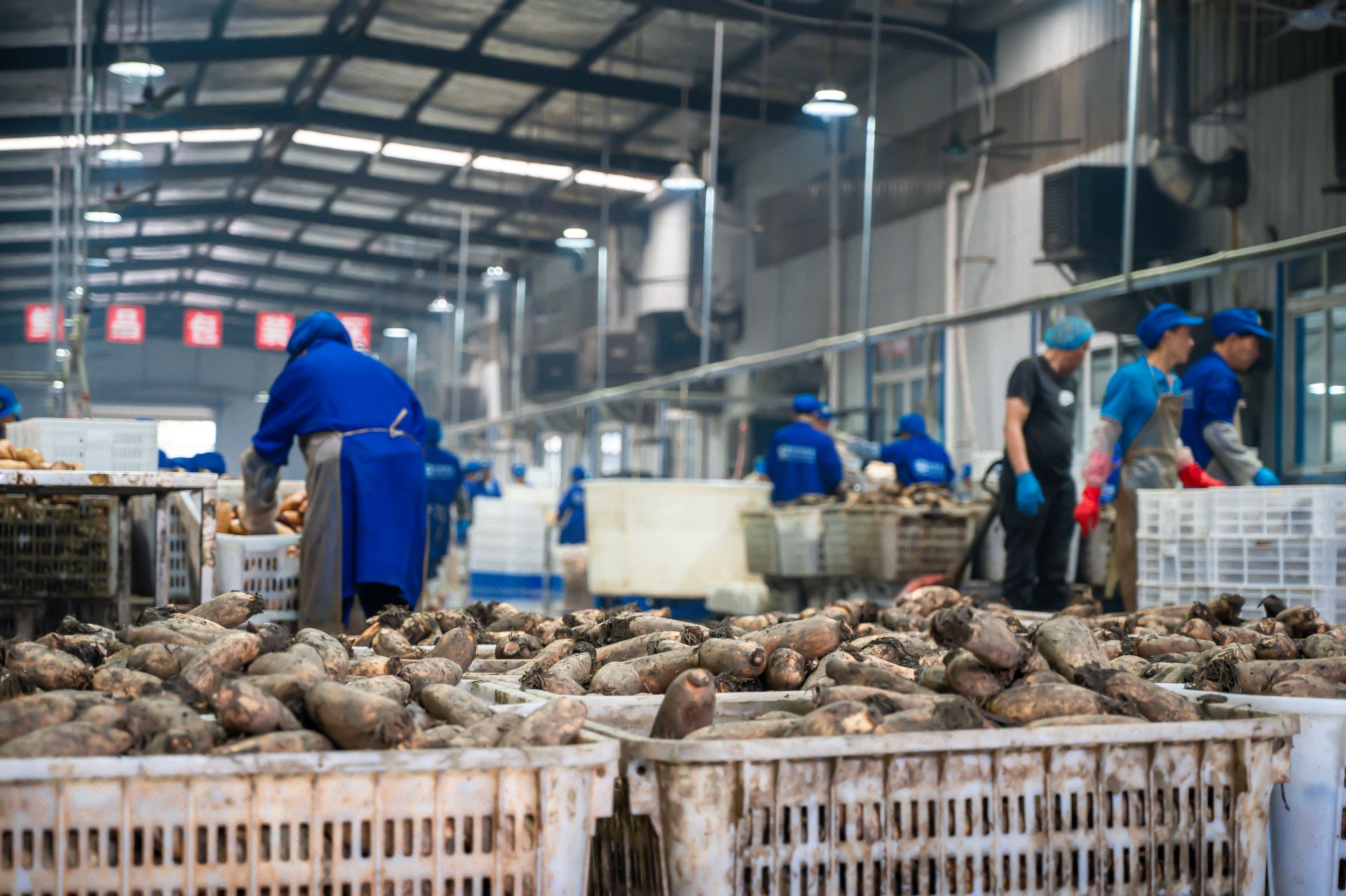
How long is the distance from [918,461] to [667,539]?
5.35 feet

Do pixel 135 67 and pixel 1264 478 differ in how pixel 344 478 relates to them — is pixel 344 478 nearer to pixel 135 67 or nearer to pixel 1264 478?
pixel 1264 478

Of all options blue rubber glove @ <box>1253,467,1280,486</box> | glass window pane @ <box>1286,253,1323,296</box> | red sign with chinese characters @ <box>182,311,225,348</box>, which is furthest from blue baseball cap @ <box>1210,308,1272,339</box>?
red sign with chinese characters @ <box>182,311,225,348</box>

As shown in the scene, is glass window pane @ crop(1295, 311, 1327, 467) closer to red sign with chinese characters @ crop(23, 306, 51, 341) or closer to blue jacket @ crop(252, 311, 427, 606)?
blue jacket @ crop(252, 311, 427, 606)

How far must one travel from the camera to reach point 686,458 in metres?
15.0

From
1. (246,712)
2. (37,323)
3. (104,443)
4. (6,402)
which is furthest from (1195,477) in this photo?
(37,323)

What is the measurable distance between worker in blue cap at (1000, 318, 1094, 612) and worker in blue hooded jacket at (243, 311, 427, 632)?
2429mm

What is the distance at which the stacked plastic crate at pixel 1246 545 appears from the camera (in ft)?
13.5

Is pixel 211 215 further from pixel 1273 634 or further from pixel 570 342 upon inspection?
pixel 1273 634

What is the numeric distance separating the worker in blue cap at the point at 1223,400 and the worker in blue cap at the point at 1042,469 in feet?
1.54

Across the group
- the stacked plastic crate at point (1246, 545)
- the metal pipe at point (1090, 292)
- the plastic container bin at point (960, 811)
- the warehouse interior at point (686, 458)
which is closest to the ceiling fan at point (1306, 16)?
→ the warehouse interior at point (686, 458)

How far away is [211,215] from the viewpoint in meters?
17.6

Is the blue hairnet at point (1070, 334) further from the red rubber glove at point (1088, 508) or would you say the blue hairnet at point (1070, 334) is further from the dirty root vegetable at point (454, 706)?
the dirty root vegetable at point (454, 706)

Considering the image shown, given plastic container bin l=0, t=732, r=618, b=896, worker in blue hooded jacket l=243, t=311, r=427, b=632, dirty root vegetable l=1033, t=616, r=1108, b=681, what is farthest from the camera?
worker in blue hooded jacket l=243, t=311, r=427, b=632

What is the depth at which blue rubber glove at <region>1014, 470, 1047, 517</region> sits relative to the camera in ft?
17.8
